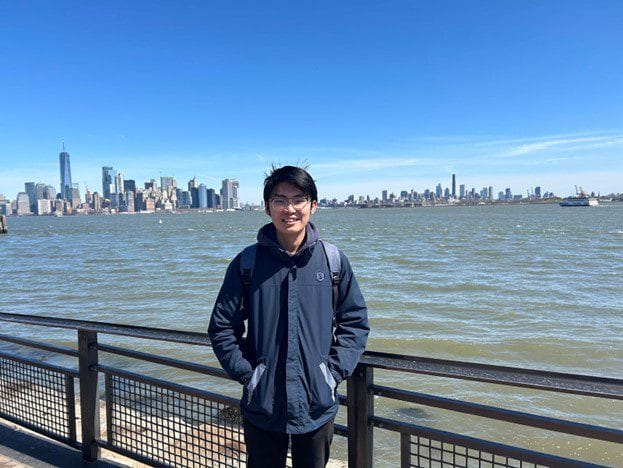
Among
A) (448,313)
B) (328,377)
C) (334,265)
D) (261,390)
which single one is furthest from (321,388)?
(448,313)

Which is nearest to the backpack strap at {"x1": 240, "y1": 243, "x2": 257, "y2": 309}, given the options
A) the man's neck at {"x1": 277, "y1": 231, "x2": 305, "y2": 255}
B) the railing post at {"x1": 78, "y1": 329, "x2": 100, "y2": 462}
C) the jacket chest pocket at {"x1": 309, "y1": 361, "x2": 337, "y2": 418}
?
the man's neck at {"x1": 277, "y1": 231, "x2": 305, "y2": 255}

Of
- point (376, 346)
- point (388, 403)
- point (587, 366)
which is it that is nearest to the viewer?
point (388, 403)

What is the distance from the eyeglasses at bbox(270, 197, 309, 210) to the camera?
103 inches

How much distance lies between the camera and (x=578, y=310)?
17.6 m

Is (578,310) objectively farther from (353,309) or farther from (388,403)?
(353,309)

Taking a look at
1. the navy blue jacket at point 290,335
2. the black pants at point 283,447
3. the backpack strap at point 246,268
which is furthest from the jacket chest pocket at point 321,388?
the backpack strap at point 246,268

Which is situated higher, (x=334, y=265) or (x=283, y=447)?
(x=334, y=265)

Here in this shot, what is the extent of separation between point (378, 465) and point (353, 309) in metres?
4.82

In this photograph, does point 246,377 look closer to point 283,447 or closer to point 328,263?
point 283,447

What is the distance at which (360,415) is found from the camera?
9.04ft

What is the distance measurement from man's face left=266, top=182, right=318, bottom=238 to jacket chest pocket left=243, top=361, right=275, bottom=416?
668 millimetres

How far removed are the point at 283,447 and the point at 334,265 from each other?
37.8 inches

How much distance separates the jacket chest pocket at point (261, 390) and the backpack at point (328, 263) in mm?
340

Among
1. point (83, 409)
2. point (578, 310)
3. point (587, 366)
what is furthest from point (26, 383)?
point (578, 310)
